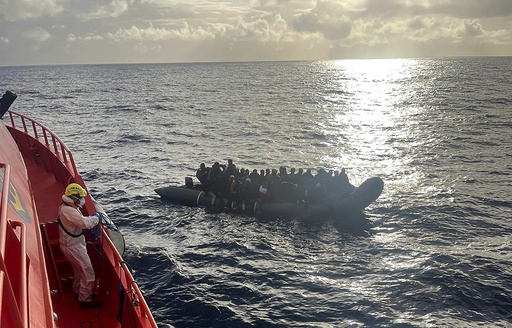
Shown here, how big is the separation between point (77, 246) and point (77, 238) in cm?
17

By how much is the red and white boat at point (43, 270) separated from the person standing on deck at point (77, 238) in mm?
374

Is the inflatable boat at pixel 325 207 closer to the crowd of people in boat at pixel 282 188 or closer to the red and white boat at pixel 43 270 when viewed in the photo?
the crowd of people in boat at pixel 282 188

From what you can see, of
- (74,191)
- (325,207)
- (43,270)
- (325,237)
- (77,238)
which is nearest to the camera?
(43,270)

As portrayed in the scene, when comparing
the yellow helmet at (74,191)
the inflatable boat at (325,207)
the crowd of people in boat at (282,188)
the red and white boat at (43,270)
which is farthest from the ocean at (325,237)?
the yellow helmet at (74,191)

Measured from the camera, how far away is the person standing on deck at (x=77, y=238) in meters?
8.85

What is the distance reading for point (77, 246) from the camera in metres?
9.25

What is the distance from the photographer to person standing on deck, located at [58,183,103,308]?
8.85 m

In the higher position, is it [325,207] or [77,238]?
[77,238]

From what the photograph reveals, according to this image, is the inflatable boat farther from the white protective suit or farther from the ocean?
the white protective suit

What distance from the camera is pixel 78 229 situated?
29.9 feet

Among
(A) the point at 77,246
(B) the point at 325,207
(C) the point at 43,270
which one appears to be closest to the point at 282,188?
(B) the point at 325,207

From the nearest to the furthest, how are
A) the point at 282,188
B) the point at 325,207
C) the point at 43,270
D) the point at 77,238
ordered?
the point at 43,270
the point at 77,238
the point at 325,207
the point at 282,188

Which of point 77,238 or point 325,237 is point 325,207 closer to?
point 325,237

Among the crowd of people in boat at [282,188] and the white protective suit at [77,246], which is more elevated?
the white protective suit at [77,246]
